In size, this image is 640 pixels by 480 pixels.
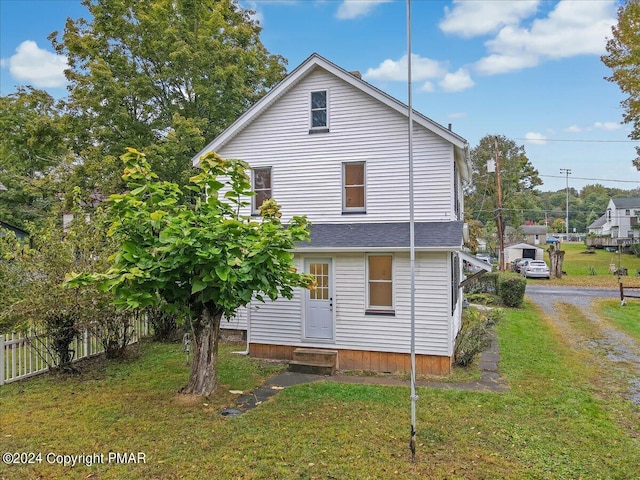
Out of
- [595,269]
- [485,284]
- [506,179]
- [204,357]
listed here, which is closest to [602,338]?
[485,284]

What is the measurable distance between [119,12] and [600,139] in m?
34.3

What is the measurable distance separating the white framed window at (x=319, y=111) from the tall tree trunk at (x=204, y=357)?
5822 millimetres

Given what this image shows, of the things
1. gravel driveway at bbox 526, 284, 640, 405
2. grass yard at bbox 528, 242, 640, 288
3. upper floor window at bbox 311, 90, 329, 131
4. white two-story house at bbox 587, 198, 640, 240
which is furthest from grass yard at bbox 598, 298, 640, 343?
white two-story house at bbox 587, 198, 640, 240

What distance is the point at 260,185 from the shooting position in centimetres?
1153

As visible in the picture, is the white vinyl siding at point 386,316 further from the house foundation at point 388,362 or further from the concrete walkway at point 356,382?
the concrete walkway at point 356,382

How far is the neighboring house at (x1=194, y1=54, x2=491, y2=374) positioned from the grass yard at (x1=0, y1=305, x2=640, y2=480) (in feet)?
5.56

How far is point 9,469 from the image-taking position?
521 centimetres

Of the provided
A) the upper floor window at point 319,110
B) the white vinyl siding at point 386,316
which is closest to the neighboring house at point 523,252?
the white vinyl siding at point 386,316

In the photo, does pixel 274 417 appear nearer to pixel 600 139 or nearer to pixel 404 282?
pixel 404 282

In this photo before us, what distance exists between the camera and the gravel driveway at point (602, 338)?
370 inches

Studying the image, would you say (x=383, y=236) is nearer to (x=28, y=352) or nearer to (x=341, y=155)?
(x=341, y=155)

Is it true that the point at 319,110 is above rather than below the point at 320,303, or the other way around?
above

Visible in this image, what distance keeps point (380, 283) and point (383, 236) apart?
3.88ft

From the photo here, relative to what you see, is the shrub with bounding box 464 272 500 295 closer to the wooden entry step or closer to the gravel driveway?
the gravel driveway
